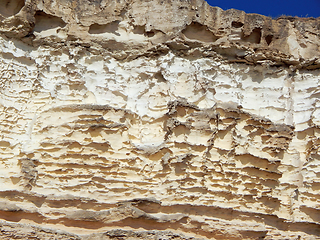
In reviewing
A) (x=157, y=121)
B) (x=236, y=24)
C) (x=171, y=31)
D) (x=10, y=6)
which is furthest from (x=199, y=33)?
(x=10, y=6)

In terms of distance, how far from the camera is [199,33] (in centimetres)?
554

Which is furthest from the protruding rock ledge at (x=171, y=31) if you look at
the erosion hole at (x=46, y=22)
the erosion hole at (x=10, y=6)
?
the erosion hole at (x=10, y=6)

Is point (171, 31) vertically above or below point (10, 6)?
above

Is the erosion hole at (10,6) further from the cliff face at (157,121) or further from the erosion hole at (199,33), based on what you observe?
the erosion hole at (199,33)

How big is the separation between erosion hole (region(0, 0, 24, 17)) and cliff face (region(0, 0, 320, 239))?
0.05 ft

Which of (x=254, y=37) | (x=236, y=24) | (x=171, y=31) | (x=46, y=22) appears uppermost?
(x=236, y=24)

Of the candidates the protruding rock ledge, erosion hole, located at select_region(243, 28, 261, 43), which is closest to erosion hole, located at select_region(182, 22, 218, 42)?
the protruding rock ledge

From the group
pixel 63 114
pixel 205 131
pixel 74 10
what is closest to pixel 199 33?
pixel 205 131

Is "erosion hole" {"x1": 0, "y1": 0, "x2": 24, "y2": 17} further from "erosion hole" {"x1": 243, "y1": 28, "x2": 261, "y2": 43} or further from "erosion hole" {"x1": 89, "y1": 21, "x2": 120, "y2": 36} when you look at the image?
"erosion hole" {"x1": 243, "y1": 28, "x2": 261, "y2": 43}

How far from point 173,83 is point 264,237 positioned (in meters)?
2.53

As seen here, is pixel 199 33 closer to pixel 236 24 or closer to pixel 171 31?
pixel 171 31

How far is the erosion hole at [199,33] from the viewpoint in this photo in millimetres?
5492

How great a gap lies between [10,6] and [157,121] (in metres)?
2.71

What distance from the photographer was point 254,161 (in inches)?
201
